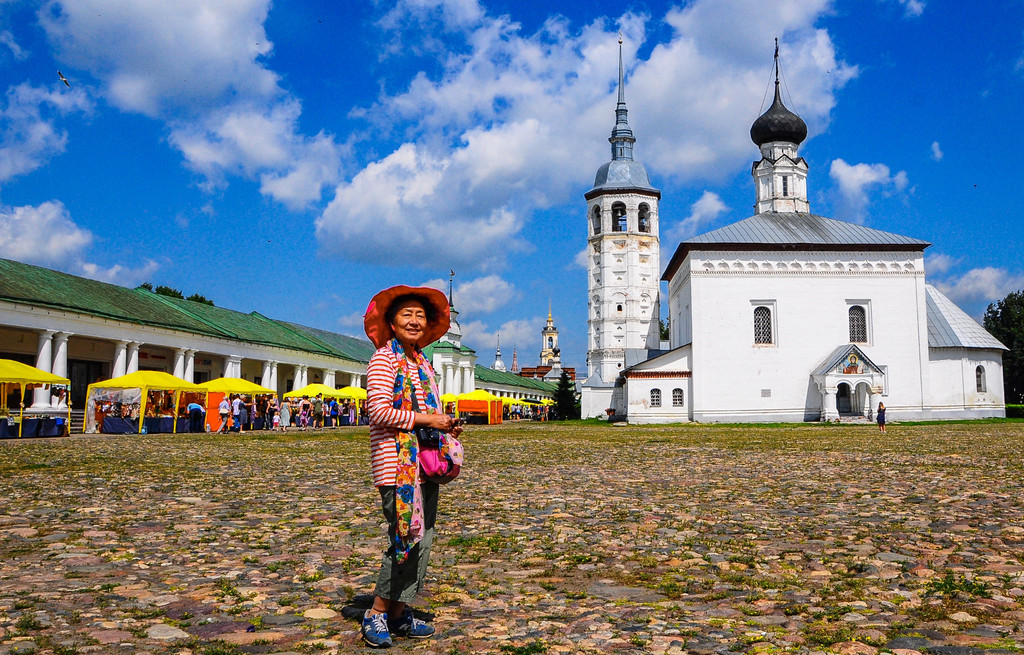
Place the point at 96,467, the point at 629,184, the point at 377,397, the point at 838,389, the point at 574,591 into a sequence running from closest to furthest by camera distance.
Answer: the point at 377,397
the point at 574,591
the point at 96,467
the point at 838,389
the point at 629,184

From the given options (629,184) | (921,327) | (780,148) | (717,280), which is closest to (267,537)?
(717,280)

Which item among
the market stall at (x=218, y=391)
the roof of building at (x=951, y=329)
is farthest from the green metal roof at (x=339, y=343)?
the roof of building at (x=951, y=329)

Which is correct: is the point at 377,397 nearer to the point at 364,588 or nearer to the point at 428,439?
the point at 428,439

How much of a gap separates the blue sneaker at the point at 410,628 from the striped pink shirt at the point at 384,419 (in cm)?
68

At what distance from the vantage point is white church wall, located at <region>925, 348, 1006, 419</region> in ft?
148

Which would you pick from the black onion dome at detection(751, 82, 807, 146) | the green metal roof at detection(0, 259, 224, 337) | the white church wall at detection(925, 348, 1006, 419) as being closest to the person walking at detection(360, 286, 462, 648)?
the green metal roof at detection(0, 259, 224, 337)

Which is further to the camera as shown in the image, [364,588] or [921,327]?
[921,327]

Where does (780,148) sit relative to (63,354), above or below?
above

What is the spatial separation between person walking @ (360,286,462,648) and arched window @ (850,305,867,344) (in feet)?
150

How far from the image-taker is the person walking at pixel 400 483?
3852 mm

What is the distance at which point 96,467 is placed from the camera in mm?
12914

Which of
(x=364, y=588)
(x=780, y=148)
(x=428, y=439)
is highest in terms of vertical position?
(x=780, y=148)

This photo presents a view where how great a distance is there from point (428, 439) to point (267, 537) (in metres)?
3.16

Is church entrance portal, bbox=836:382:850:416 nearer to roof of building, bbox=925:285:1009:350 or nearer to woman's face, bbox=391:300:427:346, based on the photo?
roof of building, bbox=925:285:1009:350
